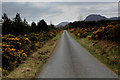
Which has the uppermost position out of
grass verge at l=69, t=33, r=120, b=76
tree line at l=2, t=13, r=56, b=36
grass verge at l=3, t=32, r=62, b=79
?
tree line at l=2, t=13, r=56, b=36

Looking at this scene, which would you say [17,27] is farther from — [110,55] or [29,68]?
[110,55]

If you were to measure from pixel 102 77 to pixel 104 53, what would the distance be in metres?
5.30

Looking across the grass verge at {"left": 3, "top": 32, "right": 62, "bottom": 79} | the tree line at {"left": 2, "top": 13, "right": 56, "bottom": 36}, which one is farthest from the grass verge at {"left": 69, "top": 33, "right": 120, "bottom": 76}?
the tree line at {"left": 2, "top": 13, "right": 56, "bottom": 36}

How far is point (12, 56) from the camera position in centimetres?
804

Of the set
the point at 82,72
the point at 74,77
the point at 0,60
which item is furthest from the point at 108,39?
the point at 0,60

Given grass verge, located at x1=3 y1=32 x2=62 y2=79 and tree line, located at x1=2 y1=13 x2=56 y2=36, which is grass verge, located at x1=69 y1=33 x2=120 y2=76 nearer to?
grass verge, located at x1=3 y1=32 x2=62 y2=79

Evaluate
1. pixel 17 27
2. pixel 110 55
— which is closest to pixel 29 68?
pixel 110 55

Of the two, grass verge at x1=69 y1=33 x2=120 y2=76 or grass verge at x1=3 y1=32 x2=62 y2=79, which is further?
grass verge at x1=69 y1=33 x2=120 y2=76

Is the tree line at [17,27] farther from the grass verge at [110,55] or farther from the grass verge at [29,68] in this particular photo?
the grass verge at [110,55]

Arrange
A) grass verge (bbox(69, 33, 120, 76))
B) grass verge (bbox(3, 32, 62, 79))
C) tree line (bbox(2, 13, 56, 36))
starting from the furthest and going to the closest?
tree line (bbox(2, 13, 56, 36)) → grass verge (bbox(69, 33, 120, 76)) → grass verge (bbox(3, 32, 62, 79))

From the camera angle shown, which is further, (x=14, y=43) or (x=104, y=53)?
(x=104, y=53)

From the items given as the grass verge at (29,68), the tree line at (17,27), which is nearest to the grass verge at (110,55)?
the grass verge at (29,68)

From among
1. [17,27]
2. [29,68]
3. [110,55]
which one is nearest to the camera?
[29,68]

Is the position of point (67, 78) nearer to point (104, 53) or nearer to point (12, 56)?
point (12, 56)
